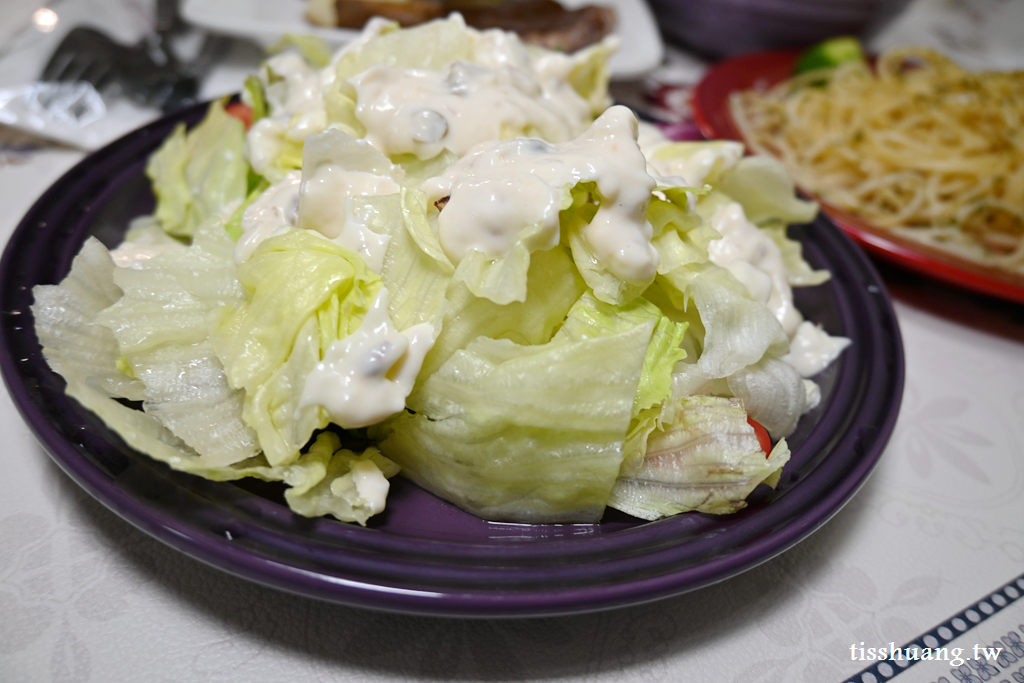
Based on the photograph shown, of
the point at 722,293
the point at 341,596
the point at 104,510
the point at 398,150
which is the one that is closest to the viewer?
the point at 341,596

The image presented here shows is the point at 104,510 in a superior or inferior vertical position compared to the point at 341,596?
inferior

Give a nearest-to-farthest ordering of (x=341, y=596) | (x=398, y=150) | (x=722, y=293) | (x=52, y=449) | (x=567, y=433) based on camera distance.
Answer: (x=341, y=596) → (x=52, y=449) → (x=567, y=433) → (x=722, y=293) → (x=398, y=150)

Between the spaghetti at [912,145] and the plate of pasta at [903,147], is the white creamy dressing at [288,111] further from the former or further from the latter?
the spaghetti at [912,145]

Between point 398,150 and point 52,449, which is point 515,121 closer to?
point 398,150

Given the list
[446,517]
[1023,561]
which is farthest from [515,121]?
[1023,561]

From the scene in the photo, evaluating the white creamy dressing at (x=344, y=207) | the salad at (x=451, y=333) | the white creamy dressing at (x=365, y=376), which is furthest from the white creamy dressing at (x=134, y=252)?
the white creamy dressing at (x=365, y=376)

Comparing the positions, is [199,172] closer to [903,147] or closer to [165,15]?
[165,15]

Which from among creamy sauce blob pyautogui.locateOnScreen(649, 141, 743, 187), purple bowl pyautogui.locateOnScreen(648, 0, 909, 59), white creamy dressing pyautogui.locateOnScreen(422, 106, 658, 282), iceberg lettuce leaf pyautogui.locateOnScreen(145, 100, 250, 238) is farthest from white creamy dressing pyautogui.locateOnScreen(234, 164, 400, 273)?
purple bowl pyautogui.locateOnScreen(648, 0, 909, 59)

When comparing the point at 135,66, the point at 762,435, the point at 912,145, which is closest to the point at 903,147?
the point at 912,145
